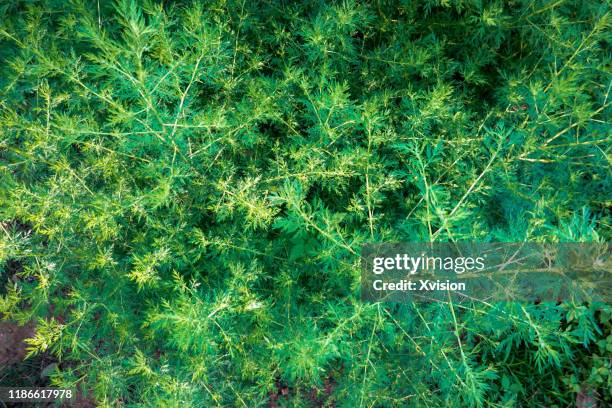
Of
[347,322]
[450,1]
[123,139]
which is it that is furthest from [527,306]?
[123,139]

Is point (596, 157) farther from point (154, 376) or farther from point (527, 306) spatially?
point (154, 376)

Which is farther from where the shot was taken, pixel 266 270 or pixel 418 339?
pixel 266 270

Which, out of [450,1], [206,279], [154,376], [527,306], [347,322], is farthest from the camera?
[450,1]

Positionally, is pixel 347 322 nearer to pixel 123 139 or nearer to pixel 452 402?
pixel 452 402

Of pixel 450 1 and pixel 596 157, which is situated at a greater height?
pixel 450 1

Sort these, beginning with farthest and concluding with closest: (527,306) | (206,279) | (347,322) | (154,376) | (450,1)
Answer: (450,1), (206,279), (154,376), (347,322), (527,306)

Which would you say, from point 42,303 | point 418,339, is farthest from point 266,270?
point 42,303

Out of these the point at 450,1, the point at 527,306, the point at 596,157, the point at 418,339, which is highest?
the point at 450,1
